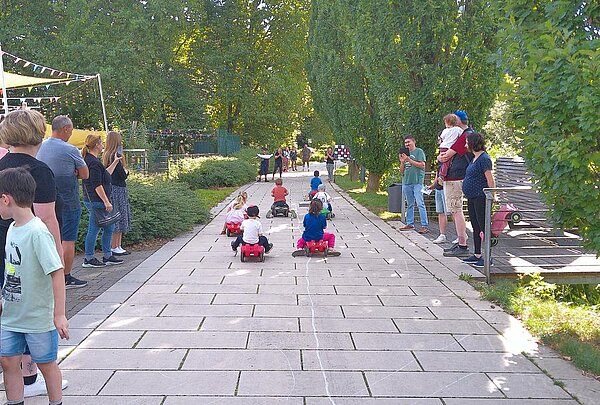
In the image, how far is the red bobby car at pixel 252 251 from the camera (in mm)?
8617

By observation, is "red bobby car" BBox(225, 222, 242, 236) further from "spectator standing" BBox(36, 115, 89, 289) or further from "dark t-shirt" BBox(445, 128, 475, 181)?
"spectator standing" BBox(36, 115, 89, 289)

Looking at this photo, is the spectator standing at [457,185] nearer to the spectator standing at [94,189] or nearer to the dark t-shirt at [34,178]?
the spectator standing at [94,189]

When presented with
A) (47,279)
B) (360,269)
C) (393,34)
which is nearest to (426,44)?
(393,34)

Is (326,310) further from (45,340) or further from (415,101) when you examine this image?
A: (415,101)

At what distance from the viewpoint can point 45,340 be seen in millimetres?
3439

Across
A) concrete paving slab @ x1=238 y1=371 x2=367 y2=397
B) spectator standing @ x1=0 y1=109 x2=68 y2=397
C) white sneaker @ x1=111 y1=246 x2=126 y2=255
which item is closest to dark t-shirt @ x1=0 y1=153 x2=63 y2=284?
spectator standing @ x1=0 y1=109 x2=68 y2=397

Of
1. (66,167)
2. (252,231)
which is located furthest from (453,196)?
(66,167)

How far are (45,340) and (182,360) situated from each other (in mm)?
1348

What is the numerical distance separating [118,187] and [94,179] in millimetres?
991

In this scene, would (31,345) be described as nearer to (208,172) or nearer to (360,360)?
(360,360)

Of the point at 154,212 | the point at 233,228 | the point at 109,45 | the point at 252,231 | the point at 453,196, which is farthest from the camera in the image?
the point at 109,45

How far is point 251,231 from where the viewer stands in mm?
8547

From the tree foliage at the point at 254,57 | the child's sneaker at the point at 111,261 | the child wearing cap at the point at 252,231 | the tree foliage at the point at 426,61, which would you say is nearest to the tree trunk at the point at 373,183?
the tree foliage at the point at 426,61

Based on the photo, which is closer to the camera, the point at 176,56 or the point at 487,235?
the point at 487,235
